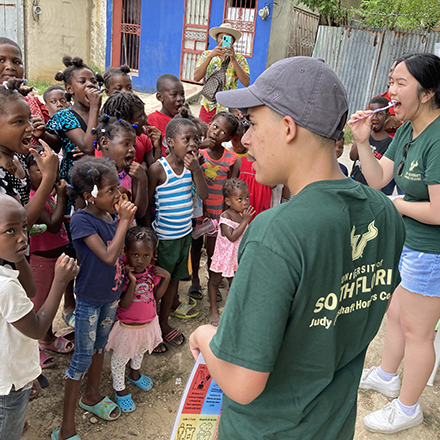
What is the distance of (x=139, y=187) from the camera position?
2.89 meters

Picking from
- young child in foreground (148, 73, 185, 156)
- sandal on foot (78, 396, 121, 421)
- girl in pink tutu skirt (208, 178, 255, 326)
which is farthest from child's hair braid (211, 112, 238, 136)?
sandal on foot (78, 396, 121, 421)

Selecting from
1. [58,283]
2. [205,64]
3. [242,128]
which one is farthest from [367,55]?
[58,283]

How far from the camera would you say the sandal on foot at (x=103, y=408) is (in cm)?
255

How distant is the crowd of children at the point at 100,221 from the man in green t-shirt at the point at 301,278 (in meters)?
1.02

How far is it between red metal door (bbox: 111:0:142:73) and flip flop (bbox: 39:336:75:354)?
11255 mm

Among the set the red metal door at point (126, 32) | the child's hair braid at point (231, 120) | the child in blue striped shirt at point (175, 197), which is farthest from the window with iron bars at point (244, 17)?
the child in blue striped shirt at point (175, 197)

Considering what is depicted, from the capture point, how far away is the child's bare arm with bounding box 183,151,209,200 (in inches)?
123

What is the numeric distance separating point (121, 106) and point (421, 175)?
2.20 metres

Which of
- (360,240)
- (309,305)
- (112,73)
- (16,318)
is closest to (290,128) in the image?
(360,240)

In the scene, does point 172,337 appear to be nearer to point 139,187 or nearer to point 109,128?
point 139,187

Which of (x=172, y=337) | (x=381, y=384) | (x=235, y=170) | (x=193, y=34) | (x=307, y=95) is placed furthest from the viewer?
(x=193, y=34)

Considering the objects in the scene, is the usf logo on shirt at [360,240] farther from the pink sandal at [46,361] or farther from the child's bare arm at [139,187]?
the pink sandal at [46,361]

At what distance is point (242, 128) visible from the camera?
4.07 m

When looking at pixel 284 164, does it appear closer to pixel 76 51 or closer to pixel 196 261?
pixel 196 261
